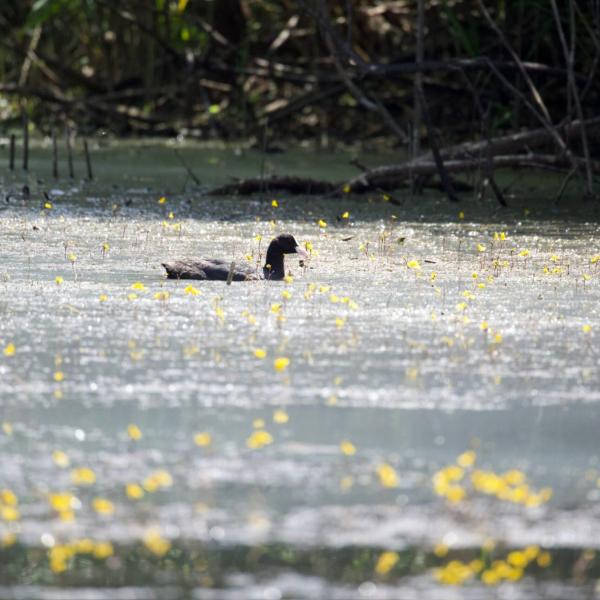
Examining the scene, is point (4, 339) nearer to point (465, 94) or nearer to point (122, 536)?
point (122, 536)

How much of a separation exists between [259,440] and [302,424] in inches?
13.0

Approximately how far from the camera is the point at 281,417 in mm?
4352

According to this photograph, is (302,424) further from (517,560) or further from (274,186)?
(274,186)

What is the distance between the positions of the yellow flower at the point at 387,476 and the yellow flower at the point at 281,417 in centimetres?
50

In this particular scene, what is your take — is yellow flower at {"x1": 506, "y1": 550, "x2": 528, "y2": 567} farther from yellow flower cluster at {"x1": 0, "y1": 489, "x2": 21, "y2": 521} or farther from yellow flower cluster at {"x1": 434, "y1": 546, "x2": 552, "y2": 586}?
yellow flower cluster at {"x1": 0, "y1": 489, "x2": 21, "y2": 521}

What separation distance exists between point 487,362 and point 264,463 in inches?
57.1

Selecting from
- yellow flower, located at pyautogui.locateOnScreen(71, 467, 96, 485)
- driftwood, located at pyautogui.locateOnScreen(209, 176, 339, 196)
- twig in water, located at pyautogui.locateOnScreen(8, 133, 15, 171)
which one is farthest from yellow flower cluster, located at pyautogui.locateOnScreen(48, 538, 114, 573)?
twig in water, located at pyautogui.locateOnScreen(8, 133, 15, 171)

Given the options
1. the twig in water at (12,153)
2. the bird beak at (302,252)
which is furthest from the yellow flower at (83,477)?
the twig in water at (12,153)

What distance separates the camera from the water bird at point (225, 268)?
690cm

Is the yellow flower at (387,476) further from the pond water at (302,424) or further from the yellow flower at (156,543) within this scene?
the yellow flower at (156,543)

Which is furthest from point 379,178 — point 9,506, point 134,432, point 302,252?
point 9,506

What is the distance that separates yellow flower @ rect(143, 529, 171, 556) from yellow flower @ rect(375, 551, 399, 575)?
459 mm

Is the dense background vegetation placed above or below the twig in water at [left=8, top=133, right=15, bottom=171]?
above

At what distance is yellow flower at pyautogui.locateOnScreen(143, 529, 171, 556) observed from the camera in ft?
11.0
